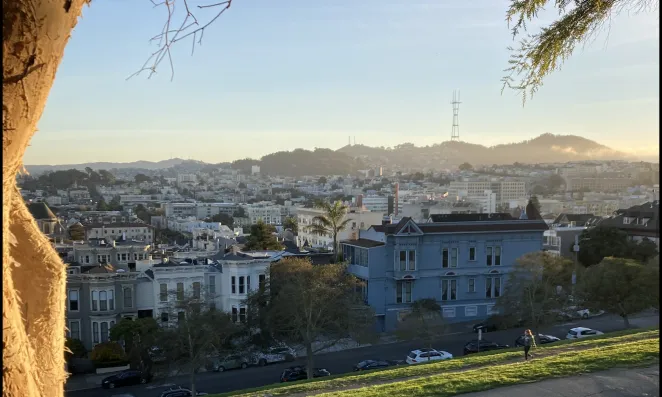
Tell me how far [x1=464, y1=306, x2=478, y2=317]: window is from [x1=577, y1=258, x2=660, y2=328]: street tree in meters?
6.53

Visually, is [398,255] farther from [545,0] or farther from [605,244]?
[545,0]

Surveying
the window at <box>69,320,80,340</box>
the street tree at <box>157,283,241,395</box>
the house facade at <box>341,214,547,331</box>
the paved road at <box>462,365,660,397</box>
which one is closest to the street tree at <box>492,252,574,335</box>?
the house facade at <box>341,214,547,331</box>

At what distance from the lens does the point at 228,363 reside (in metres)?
24.1

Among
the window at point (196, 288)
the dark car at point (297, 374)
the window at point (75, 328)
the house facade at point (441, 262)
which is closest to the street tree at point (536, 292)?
the house facade at point (441, 262)

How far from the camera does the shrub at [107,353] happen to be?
24.6m

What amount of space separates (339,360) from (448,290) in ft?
28.9

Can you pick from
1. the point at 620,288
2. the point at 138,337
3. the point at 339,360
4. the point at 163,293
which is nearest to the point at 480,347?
the point at 339,360

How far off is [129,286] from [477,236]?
17.6 meters

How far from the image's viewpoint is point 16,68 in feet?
7.21

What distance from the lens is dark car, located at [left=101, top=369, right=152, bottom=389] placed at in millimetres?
22186

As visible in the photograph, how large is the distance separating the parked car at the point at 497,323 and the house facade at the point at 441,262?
5.51 ft

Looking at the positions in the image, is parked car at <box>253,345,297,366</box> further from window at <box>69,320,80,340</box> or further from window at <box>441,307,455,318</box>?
window at <box>441,307,455,318</box>

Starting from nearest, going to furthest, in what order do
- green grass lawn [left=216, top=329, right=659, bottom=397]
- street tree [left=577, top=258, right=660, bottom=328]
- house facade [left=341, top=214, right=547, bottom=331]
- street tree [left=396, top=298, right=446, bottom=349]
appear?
green grass lawn [left=216, top=329, right=659, bottom=397], street tree [left=577, top=258, right=660, bottom=328], street tree [left=396, top=298, right=446, bottom=349], house facade [left=341, top=214, right=547, bottom=331]

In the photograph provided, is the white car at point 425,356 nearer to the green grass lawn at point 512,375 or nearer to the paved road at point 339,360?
the paved road at point 339,360
